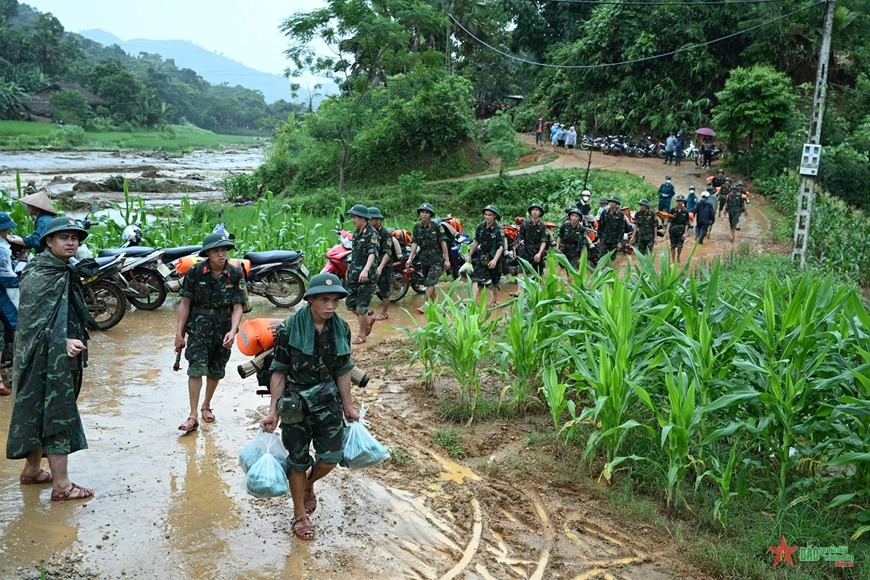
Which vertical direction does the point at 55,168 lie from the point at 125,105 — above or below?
below

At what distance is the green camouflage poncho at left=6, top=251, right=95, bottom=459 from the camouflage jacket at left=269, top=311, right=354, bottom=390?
1322 mm

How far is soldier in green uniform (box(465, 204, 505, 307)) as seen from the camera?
356 inches

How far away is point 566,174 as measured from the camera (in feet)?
78.8

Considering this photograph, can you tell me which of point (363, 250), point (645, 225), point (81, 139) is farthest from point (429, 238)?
point (81, 139)

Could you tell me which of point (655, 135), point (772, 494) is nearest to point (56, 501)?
point (772, 494)

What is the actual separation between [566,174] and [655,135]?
8299mm

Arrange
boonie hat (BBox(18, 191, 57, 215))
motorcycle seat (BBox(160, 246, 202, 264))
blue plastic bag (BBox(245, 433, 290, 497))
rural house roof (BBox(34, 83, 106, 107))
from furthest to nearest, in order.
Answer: rural house roof (BBox(34, 83, 106, 107)) → motorcycle seat (BBox(160, 246, 202, 264)) → boonie hat (BBox(18, 191, 57, 215)) → blue plastic bag (BBox(245, 433, 290, 497))

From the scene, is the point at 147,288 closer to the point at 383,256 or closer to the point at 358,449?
the point at 383,256

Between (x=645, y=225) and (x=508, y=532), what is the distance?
8787 millimetres

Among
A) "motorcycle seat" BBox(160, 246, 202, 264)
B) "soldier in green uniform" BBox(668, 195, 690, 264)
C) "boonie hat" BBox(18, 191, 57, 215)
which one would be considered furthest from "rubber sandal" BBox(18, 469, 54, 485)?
"soldier in green uniform" BBox(668, 195, 690, 264)

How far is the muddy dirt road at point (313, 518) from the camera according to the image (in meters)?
3.84

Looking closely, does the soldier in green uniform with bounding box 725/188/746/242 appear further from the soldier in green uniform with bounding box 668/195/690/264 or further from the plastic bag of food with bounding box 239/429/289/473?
the plastic bag of food with bounding box 239/429/289/473

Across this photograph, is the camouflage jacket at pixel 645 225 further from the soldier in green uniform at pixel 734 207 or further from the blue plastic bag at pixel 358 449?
the blue plastic bag at pixel 358 449

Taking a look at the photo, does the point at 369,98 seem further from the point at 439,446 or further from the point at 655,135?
the point at 439,446
